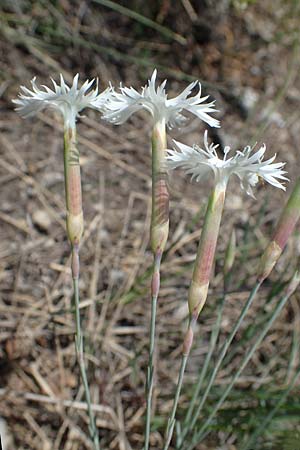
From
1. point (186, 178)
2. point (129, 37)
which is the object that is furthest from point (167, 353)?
point (129, 37)

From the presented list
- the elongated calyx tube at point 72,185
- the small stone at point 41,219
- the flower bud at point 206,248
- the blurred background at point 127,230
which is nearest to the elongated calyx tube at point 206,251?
the flower bud at point 206,248

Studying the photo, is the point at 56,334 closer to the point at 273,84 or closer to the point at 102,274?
the point at 102,274

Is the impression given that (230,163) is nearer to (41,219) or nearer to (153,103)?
(153,103)

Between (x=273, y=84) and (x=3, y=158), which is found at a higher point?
(x=273, y=84)

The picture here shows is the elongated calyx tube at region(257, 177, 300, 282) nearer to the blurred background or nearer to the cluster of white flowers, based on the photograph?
the cluster of white flowers

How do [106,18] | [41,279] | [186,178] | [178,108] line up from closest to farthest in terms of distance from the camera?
[178,108] < [41,279] < [186,178] < [106,18]

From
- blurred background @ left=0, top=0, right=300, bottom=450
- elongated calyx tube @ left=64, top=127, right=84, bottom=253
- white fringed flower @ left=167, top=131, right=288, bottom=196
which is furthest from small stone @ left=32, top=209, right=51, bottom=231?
white fringed flower @ left=167, top=131, right=288, bottom=196
